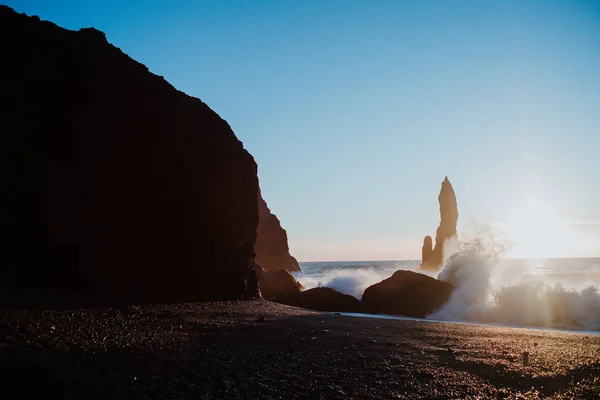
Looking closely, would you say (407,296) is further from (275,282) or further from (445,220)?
(445,220)

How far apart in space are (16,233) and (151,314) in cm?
640

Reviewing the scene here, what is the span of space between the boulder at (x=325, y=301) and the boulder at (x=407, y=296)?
31.7 inches

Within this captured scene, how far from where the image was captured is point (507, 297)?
23.9 m

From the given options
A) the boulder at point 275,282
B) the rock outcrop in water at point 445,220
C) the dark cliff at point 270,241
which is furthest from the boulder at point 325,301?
the rock outcrop in water at point 445,220

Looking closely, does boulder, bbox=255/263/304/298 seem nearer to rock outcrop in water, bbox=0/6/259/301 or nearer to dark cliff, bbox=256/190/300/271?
rock outcrop in water, bbox=0/6/259/301

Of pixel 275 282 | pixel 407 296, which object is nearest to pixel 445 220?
pixel 275 282

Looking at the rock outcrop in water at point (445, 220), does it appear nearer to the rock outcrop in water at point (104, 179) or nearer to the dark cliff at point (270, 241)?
the dark cliff at point (270, 241)

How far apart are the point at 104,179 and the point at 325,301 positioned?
50.6 feet

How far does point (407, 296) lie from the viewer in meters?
25.1

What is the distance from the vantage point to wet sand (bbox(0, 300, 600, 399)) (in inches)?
259

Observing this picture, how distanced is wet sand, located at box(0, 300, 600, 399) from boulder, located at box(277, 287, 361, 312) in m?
12.8

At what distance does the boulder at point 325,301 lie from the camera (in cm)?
2608

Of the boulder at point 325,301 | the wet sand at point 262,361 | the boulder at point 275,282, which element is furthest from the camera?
the boulder at point 275,282

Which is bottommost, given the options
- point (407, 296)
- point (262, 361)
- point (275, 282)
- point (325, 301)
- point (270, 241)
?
point (325, 301)
